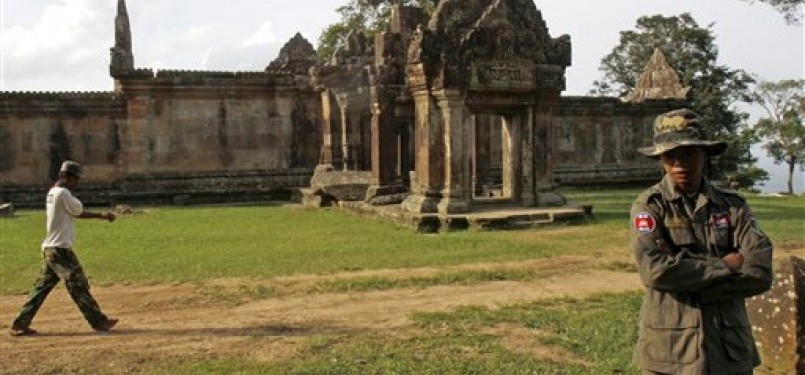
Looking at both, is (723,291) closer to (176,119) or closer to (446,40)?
(446,40)

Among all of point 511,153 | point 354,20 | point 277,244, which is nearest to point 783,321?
point 277,244

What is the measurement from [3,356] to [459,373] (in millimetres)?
3661

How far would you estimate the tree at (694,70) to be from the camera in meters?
39.8

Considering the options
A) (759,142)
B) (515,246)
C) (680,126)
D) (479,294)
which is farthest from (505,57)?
(759,142)

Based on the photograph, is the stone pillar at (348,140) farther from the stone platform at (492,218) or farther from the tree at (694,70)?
the tree at (694,70)

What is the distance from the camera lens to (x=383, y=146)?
19.0 metres

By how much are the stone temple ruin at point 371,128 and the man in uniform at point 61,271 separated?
786cm

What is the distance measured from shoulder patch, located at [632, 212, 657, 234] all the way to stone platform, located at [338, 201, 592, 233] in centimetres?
1079

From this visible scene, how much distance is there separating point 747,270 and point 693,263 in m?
0.23

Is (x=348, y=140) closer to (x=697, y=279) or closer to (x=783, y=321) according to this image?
(x=783, y=321)

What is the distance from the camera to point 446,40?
15352mm

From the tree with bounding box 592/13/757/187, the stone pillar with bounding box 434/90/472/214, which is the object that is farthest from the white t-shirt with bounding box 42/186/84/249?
the tree with bounding box 592/13/757/187

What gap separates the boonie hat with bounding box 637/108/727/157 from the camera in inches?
137

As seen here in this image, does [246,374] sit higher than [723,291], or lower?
lower
